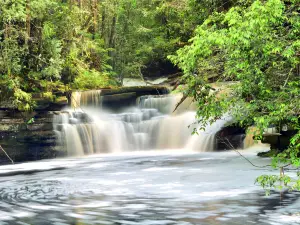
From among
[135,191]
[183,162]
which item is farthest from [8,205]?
[183,162]

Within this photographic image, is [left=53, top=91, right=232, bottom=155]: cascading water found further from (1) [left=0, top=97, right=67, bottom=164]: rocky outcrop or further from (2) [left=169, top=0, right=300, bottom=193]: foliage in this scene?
(2) [left=169, top=0, right=300, bottom=193]: foliage

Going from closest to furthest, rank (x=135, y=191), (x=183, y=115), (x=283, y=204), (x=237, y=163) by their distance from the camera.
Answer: (x=283, y=204) < (x=135, y=191) < (x=237, y=163) < (x=183, y=115)

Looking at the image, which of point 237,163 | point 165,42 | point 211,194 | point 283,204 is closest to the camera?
point 283,204

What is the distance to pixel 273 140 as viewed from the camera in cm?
1666

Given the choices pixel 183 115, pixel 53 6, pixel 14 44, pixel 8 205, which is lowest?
pixel 8 205

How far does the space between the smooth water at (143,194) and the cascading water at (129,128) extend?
3033 mm

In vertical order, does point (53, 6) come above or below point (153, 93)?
above

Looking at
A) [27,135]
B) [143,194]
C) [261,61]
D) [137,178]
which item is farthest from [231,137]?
[261,61]

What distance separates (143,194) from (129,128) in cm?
1224

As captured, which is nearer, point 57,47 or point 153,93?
point 57,47

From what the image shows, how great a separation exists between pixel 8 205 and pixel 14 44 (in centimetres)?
964

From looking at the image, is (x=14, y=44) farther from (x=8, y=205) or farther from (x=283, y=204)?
(x=283, y=204)

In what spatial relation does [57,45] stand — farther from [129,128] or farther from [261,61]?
[261,61]

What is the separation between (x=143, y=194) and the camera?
420 inches
